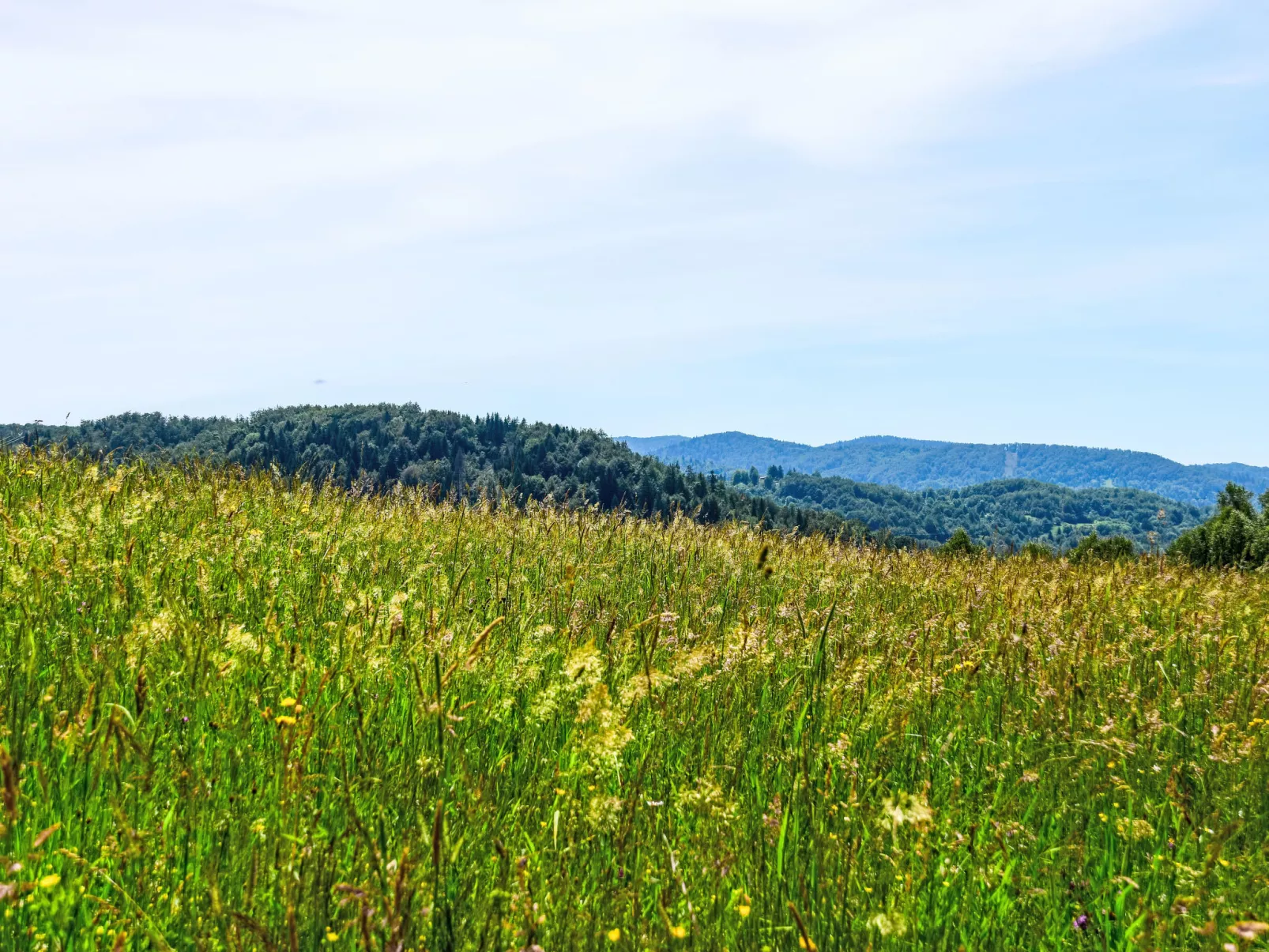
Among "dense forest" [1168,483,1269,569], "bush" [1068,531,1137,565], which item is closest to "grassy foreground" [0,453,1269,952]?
"bush" [1068,531,1137,565]

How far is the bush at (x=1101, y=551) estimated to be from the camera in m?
14.3

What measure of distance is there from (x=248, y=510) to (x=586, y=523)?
4.31m

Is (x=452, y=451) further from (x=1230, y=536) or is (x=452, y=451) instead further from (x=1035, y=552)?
(x=1035, y=552)

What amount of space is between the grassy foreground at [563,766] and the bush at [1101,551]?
27.9ft

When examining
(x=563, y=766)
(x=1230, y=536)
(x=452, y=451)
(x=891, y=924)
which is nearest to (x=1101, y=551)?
(x=1230, y=536)

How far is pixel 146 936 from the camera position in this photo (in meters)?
1.95

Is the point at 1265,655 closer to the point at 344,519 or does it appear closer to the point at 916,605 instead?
the point at 916,605

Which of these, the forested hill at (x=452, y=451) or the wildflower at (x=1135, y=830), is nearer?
the wildflower at (x=1135, y=830)

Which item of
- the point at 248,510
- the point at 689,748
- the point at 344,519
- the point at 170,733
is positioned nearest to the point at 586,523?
the point at 344,519

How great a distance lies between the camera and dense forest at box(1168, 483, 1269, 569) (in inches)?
802

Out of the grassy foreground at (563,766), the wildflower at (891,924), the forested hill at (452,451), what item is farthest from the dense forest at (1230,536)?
the forested hill at (452,451)

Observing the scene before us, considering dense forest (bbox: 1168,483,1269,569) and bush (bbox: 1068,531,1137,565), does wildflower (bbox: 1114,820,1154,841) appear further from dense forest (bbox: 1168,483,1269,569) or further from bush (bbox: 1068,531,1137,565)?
dense forest (bbox: 1168,483,1269,569)

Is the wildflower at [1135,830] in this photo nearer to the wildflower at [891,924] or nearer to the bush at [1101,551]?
the wildflower at [891,924]

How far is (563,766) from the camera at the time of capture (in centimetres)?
328
